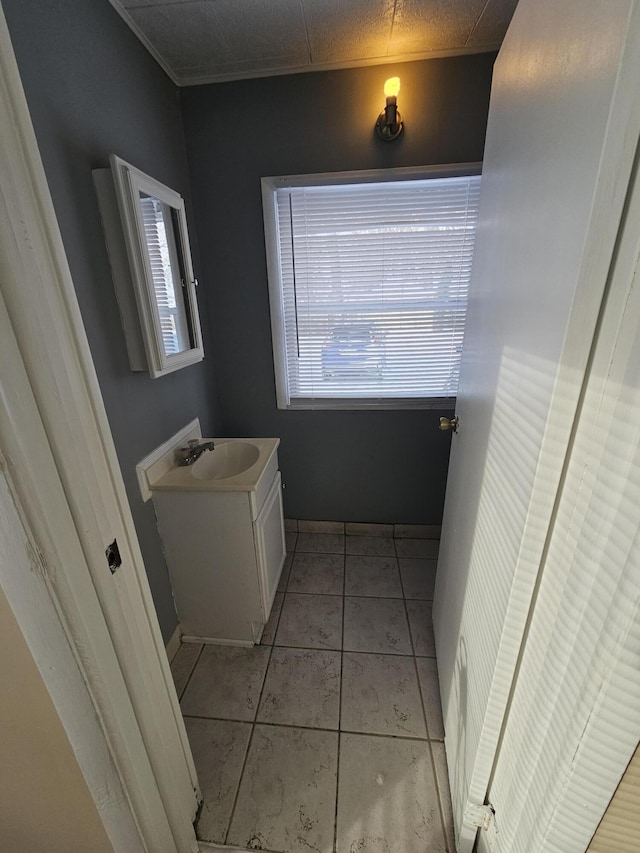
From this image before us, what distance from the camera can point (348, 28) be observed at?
4.43 feet

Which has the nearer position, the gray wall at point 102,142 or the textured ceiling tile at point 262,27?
the gray wall at point 102,142

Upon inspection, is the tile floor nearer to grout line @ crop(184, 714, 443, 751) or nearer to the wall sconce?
grout line @ crop(184, 714, 443, 751)

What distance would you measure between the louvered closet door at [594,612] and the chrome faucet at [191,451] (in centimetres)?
135

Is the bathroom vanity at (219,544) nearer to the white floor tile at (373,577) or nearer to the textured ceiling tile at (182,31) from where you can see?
the white floor tile at (373,577)

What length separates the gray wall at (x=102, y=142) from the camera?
0.94 m

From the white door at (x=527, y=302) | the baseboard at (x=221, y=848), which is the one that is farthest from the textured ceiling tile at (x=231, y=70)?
the baseboard at (x=221, y=848)

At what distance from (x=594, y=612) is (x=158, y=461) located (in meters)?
1.41

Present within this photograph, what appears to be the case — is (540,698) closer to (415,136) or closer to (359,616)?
(359,616)

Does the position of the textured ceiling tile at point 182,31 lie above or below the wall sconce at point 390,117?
above

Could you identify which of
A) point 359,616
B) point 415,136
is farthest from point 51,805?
point 415,136

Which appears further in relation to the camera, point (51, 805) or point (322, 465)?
point (322, 465)

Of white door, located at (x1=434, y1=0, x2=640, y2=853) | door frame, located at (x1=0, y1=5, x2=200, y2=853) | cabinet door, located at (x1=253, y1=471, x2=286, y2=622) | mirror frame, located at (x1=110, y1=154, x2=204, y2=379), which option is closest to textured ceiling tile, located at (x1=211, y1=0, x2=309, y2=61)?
mirror frame, located at (x1=110, y1=154, x2=204, y2=379)

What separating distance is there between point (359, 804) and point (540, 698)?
0.88 metres

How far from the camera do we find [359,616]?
172cm
